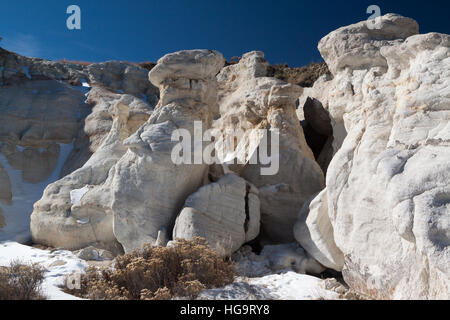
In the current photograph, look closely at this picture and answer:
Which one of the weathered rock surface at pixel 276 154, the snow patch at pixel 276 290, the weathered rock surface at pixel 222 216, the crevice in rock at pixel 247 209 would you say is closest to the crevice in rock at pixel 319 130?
the weathered rock surface at pixel 276 154

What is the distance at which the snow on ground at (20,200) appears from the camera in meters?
7.72

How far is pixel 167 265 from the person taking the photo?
4062 mm

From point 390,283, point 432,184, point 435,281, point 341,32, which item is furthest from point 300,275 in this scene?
point 341,32

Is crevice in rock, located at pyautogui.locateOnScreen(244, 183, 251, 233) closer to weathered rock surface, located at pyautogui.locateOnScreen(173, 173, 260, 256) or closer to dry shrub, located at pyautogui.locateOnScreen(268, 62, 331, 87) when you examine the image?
weathered rock surface, located at pyautogui.locateOnScreen(173, 173, 260, 256)

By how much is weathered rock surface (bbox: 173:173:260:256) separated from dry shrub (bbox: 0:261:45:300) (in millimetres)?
2095

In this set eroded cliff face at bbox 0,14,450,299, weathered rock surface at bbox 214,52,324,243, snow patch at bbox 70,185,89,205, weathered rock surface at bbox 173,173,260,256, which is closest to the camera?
eroded cliff face at bbox 0,14,450,299

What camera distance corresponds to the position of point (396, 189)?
343cm

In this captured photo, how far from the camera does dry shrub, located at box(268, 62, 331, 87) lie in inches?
586

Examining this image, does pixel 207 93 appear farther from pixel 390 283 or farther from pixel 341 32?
pixel 390 283

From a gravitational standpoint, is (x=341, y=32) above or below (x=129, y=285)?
above

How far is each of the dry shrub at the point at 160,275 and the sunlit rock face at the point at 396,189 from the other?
1513 millimetres

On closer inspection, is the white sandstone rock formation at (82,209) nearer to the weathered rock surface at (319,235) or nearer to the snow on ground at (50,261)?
the snow on ground at (50,261)

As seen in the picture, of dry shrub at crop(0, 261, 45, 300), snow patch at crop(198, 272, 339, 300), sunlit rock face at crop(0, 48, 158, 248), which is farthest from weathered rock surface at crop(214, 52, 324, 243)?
dry shrub at crop(0, 261, 45, 300)

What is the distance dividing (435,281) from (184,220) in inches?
130
